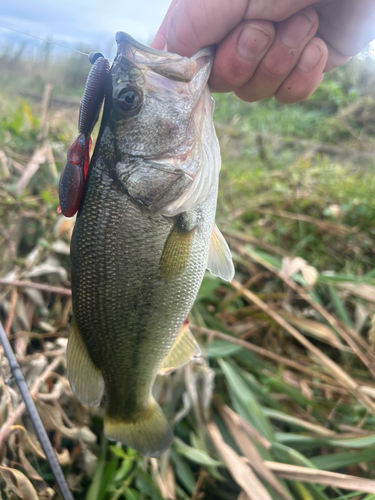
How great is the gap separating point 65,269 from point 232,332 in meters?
1.04

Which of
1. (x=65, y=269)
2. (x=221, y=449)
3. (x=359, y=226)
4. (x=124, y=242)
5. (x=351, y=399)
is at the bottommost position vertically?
(x=221, y=449)

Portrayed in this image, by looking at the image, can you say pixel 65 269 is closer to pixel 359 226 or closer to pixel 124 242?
pixel 124 242

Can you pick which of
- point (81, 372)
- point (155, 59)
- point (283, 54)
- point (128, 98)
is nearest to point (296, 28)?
point (283, 54)

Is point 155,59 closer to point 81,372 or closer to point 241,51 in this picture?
point 241,51

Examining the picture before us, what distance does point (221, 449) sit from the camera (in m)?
1.47

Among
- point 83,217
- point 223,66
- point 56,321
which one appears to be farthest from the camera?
point 56,321

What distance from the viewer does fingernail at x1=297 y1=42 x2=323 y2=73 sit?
1160mm

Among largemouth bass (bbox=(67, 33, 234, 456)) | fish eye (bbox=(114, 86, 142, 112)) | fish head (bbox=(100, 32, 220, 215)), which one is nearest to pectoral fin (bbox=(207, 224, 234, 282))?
largemouth bass (bbox=(67, 33, 234, 456))

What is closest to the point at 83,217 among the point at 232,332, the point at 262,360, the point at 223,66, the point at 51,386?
the point at 223,66

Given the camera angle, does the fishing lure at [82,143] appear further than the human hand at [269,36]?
No

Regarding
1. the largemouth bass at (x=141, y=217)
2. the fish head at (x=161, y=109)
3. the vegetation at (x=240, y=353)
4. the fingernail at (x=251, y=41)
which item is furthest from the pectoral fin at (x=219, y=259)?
the vegetation at (x=240, y=353)

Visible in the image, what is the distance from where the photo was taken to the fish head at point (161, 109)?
37.1 inches

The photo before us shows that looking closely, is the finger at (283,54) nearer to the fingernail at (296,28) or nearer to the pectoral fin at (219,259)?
the fingernail at (296,28)

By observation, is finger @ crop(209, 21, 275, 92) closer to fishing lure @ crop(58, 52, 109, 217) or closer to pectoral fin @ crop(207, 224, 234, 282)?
fishing lure @ crop(58, 52, 109, 217)
